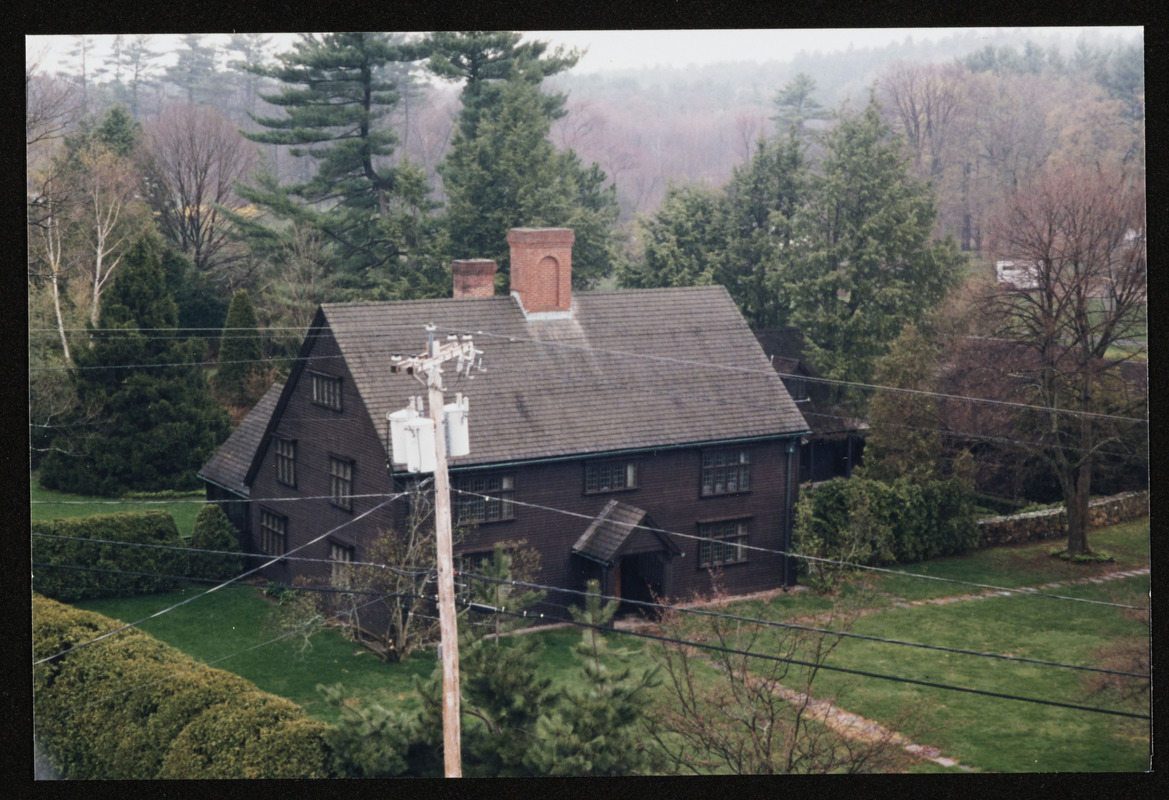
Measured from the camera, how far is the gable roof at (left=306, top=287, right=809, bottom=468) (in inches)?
1189

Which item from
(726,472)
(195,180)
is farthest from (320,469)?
(195,180)

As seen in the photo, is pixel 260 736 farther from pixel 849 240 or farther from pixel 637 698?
pixel 849 240

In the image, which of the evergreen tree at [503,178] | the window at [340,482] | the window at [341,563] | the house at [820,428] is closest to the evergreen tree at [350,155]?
the evergreen tree at [503,178]

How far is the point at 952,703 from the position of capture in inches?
1067

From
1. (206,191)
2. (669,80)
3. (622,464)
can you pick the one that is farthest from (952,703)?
(669,80)

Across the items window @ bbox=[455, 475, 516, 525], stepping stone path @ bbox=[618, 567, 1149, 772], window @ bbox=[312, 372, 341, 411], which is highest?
window @ bbox=[312, 372, 341, 411]

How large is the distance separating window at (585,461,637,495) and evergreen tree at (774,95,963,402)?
15.7 metres

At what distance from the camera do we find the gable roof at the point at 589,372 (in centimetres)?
3020

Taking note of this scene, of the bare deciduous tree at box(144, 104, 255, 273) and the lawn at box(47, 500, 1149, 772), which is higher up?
the bare deciduous tree at box(144, 104, 255, 273)

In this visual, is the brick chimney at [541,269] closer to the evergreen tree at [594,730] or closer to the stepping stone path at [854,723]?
the stepping stone path at [854,723]

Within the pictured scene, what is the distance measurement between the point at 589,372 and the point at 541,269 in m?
2.96

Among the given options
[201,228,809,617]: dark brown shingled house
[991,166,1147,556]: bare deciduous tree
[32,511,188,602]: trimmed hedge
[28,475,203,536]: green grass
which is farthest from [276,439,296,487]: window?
[991,166,1147,556]: bare deciduous tree

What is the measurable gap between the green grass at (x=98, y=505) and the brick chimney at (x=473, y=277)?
887 cm

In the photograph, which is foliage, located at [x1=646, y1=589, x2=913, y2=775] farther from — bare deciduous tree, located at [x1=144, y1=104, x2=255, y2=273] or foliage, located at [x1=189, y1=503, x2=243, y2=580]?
bare deciduous tree, located at [x1=144, y1=104, x2=255, y2=273]
